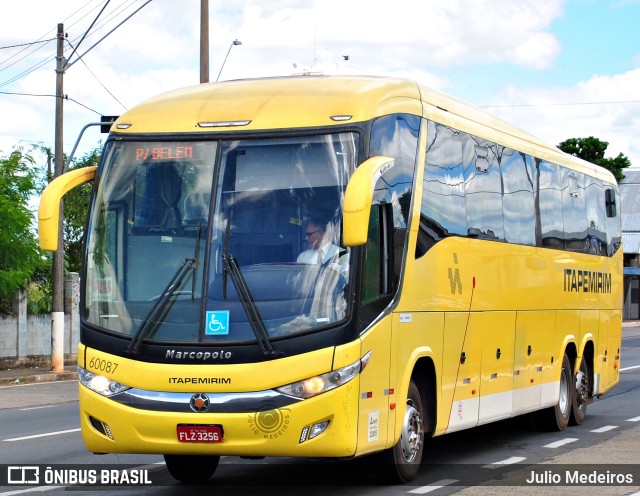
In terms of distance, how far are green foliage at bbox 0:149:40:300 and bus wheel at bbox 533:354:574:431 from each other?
51.5 feet

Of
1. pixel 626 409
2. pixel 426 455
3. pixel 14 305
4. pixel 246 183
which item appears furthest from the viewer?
pixel 14 305

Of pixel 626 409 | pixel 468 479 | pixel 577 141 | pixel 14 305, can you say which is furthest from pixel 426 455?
pixel 577 141

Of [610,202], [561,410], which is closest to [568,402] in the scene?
[561,410]

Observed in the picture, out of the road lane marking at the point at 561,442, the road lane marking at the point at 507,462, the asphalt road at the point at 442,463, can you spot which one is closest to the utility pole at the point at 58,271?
the asphalt road at the point at 442,463

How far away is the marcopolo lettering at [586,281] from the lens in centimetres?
1596

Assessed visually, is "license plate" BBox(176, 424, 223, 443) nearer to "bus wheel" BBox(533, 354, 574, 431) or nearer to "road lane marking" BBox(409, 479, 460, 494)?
"road lane marking" BBox(409, 479, 460, 494)

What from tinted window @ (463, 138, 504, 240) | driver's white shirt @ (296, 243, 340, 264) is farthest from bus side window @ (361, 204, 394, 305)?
tinted window @ (463, 138, 504, 240)

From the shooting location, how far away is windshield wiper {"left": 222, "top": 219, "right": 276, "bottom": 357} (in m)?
8.94

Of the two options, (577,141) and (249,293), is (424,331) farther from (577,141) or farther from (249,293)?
(577,141)

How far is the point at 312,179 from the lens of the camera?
9.48m

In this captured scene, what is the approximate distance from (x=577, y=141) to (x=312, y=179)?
2656 inches

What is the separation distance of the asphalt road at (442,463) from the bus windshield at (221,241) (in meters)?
1.88

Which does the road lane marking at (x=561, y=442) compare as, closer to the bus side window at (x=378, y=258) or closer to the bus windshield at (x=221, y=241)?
the bus side window at (x=378, y=258)

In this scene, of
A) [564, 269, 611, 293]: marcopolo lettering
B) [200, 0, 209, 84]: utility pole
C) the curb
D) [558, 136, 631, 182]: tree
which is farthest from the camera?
[558, 136, 631, 182]: tree
